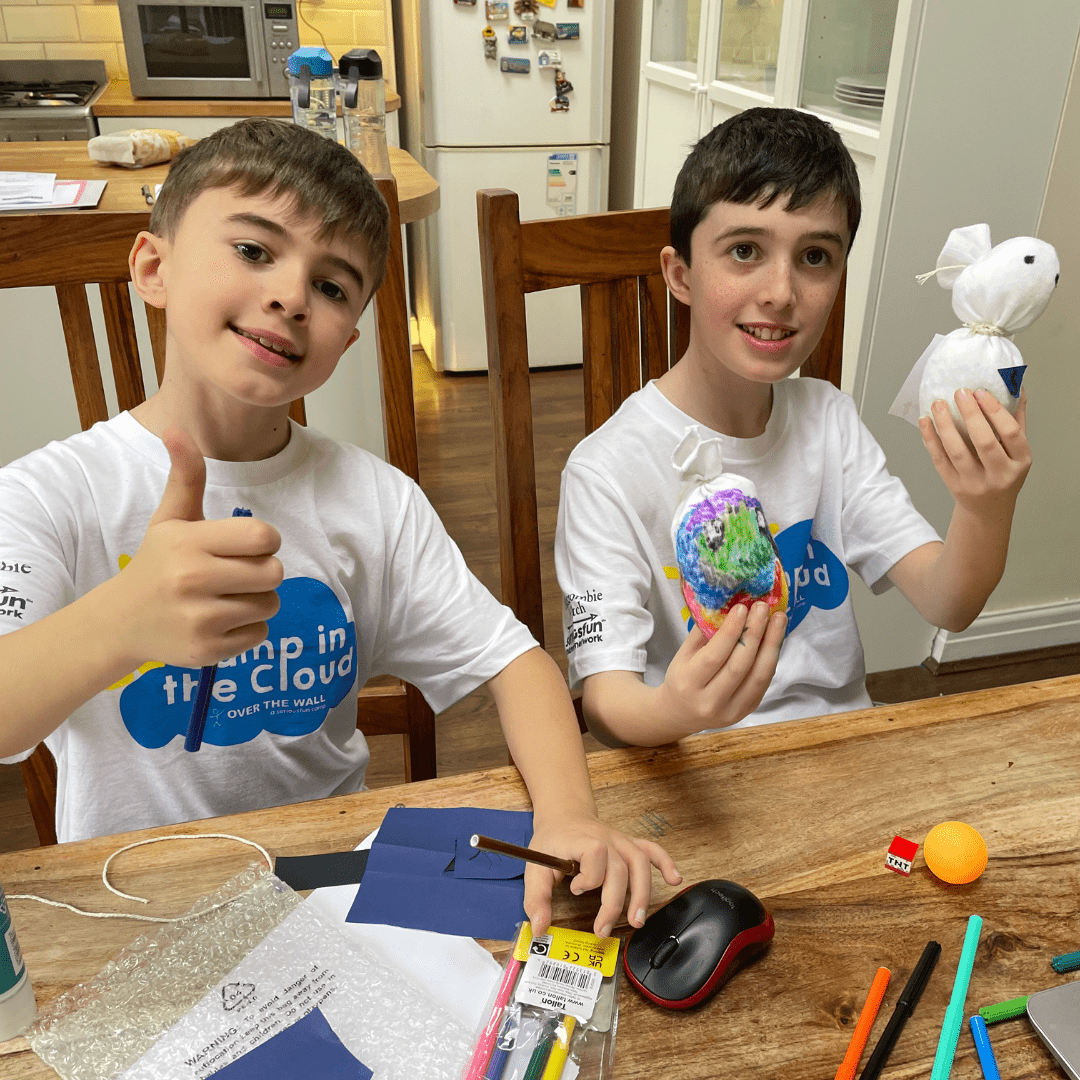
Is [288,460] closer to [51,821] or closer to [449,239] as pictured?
[51,821]

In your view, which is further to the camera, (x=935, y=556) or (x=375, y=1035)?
(x=935, y=556)

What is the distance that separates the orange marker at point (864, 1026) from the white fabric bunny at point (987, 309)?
461 millimetres

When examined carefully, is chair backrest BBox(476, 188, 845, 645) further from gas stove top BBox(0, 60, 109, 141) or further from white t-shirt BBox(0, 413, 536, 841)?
gas stove top BBox(0, 60, 109, 141)

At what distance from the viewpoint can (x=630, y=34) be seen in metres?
3.87

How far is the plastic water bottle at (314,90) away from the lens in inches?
71.1

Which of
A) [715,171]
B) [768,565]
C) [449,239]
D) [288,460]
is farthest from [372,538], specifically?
[449,239]

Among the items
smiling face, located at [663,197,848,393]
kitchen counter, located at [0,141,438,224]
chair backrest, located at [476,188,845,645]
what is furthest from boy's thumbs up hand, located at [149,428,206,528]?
kitchen counter, located at [0,141,438,224]

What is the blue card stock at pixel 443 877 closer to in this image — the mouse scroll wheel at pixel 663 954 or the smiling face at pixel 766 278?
the mouse scroll wheel at pixel 663 954

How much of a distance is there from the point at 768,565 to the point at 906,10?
4.38 ft

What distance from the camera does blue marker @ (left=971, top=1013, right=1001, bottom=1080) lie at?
0.52m

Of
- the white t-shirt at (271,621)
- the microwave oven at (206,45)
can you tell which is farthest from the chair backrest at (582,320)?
the microwave oven at (206,45)

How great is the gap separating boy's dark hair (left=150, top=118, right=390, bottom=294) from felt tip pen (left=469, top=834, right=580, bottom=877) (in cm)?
54

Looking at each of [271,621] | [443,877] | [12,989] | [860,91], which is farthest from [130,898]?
[860,91]

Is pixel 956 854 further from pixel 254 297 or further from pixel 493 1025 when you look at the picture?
pixel 254 297
